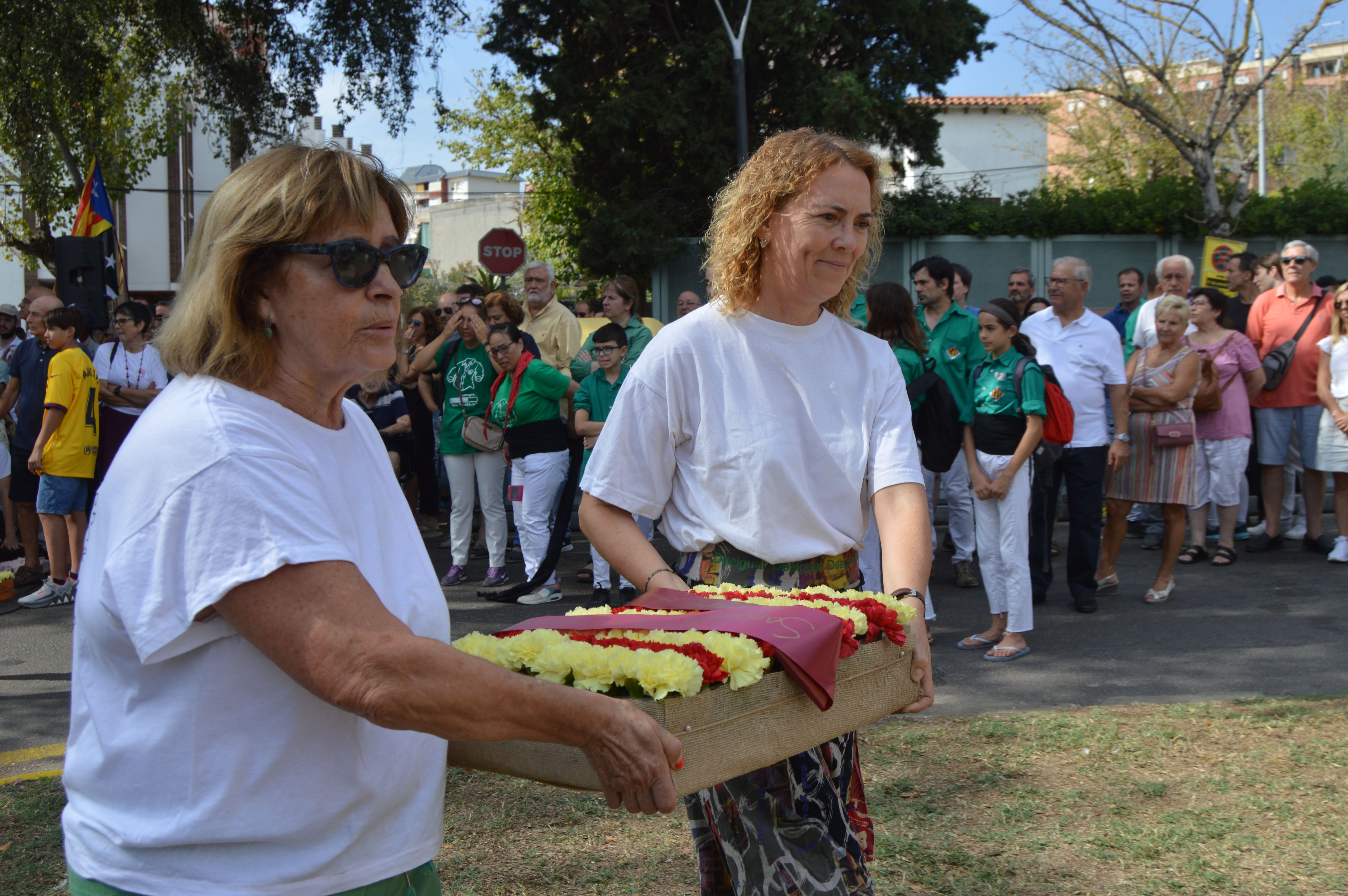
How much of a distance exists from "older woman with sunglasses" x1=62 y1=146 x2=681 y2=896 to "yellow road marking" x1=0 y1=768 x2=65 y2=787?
11.8 ft

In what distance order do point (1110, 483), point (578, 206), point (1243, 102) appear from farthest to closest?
point (578, 206), point (1243, 102), point (1110, 483)

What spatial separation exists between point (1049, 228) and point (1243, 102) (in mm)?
3832

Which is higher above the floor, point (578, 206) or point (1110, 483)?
point (578, 206)

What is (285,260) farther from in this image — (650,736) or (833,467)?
(833,467)

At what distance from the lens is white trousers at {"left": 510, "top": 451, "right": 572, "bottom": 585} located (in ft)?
26.6

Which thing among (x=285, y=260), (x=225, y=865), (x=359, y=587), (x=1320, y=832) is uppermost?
(x=285, y=260)

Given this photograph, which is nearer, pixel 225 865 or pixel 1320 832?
pixel 225 865

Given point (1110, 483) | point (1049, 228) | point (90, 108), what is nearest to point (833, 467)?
point (1110, 483)

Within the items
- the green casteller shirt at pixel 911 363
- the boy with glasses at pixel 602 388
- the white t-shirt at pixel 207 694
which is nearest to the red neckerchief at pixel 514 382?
the boy with glasses at pixel 602 388

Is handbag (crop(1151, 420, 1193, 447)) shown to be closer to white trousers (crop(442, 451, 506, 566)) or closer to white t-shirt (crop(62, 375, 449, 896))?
white trousers (crop(442, 451, 506, 566))

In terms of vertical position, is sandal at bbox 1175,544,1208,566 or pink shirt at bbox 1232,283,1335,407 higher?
pink shirt at bbox 1232,283,1335,407

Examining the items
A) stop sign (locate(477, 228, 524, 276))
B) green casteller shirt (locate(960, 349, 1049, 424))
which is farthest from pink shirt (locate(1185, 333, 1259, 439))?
stop sign (locate(477, 228, 524, 276))

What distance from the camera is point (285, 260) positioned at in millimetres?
1612

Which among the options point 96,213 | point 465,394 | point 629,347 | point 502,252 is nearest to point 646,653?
point 629,347
